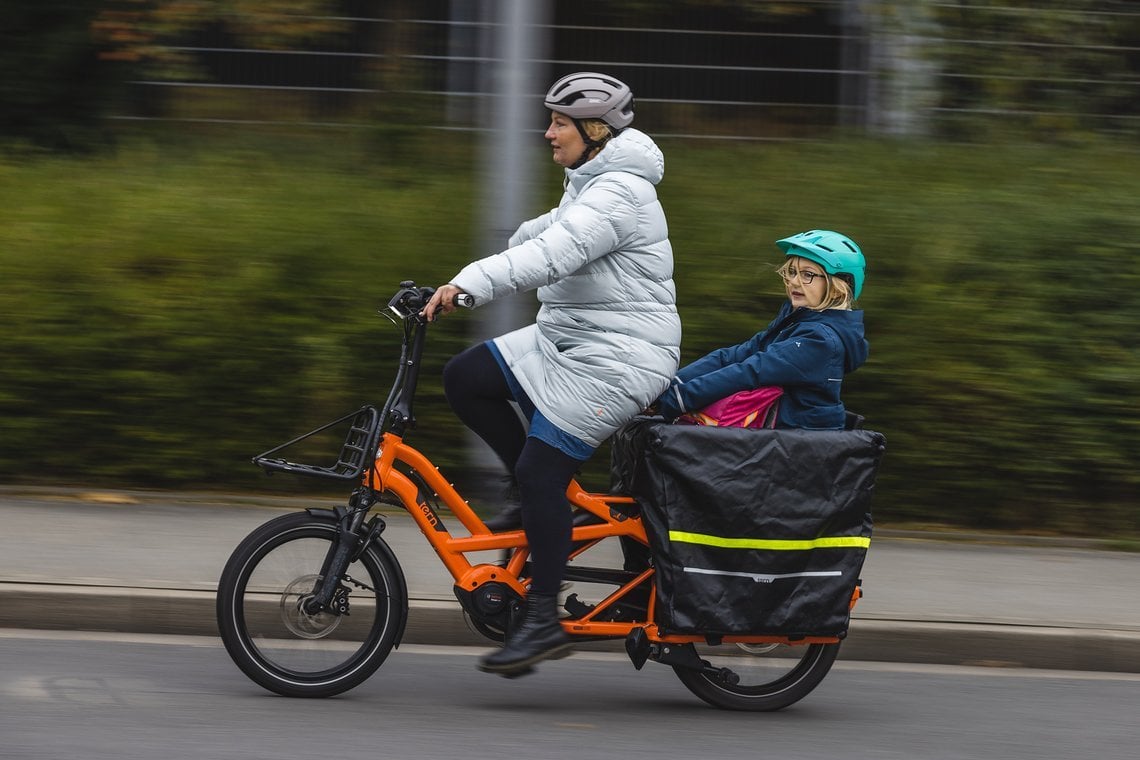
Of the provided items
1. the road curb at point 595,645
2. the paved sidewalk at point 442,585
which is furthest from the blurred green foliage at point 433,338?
the road curb at point 595,645

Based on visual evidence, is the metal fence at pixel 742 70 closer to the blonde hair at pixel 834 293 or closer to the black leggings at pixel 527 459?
the black leggings at pixel 527 459

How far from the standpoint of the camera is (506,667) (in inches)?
197

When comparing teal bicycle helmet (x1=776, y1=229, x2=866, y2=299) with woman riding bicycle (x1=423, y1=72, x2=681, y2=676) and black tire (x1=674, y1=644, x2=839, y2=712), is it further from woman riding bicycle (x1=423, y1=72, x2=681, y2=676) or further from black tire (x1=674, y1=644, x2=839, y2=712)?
black tire (x1=674, y1=644, x2=839, y2=712)

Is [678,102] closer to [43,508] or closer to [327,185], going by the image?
[327,185]

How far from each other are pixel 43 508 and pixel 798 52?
6673 millimetres

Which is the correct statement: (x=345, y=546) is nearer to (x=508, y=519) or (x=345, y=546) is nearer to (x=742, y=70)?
(x=508, y=519)

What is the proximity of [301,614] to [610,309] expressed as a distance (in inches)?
55.5

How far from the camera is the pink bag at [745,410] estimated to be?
16.5ft

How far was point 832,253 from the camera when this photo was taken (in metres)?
4.95

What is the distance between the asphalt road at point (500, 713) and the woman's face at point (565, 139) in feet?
6.03

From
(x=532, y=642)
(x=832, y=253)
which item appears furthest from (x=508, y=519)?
(x=832, y=253)

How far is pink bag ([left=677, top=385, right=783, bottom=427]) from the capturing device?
5.04m

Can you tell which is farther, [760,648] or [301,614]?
[760,648]

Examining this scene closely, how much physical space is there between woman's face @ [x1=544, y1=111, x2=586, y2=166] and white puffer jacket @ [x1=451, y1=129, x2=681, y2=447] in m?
0.06
